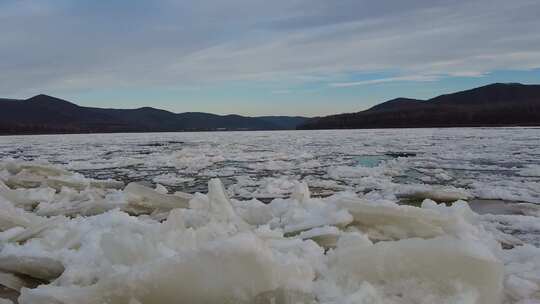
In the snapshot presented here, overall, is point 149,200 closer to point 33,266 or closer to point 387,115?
point 33,266

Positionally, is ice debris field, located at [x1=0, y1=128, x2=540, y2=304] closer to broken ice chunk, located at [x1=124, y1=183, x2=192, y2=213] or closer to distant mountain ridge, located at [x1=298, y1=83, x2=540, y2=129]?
broken ice chunk, located at [x1=124, y1=183, x2=192, y2=213]

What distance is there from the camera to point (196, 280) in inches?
91.9

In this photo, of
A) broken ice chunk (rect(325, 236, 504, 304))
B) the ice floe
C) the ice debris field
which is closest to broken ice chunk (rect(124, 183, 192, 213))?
the ice debris field

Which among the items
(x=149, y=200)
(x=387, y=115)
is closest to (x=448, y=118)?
(x=387, y=115)

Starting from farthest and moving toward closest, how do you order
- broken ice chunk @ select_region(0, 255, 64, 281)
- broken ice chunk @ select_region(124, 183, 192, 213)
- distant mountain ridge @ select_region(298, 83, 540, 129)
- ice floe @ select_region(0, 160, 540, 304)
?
distant mountain ridge @ select_region(298, 83, 540, 129)
broken ice chunk @ select_region(124, 183, 192, 213)
broken ice chunk @ select_region(0, 255, 64, 281)
ice floe @ select_region(0, 160, 540, 304)

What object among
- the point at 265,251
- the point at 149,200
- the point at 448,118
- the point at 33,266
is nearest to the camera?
the point at 265,251

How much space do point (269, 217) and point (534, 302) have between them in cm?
237

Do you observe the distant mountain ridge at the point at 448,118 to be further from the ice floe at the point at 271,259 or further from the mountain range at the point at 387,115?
the ice floe at the point at 271,259

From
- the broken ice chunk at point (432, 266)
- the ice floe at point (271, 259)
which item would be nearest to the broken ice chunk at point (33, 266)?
the ice floe at point (271, 259)

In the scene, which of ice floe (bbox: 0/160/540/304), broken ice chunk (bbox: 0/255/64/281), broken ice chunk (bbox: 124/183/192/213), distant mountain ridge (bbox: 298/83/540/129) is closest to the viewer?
ice floe (bbox: 0/160/540/304)

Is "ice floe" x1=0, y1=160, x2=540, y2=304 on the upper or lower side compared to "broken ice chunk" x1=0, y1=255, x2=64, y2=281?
upper

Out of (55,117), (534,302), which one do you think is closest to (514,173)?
(534,302)

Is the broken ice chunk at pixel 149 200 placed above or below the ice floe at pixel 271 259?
below

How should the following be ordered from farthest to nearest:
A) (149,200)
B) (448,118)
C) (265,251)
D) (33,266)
→ (448,118) → (149,200) → (33,266) → (265,251)
